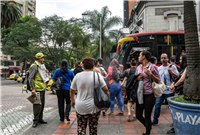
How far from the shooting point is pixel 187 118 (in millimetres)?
3070

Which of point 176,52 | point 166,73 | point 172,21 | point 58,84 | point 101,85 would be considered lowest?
point 58,84

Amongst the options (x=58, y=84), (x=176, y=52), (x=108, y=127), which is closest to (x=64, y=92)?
(x=58, y=84)

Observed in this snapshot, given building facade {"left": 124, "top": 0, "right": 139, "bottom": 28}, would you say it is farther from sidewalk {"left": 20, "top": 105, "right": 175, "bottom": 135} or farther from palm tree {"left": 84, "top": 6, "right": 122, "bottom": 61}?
sidewalk {"left": 20, "top": 105, "right": 175, "bottom": 135}

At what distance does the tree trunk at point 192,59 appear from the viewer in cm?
335

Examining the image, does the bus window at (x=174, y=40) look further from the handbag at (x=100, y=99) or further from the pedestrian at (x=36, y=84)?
the handbag at (x=100, y=99)

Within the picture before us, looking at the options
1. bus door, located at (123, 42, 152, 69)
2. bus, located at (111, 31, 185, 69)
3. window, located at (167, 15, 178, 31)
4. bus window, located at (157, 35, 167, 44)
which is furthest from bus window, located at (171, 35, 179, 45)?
window, located at (167, 15, 178, 31)

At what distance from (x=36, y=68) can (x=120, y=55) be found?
592 centimetres

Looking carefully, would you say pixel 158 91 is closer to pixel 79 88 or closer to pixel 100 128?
pixel 79 88

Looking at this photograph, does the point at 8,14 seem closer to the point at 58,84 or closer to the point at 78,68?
the point at 78,68

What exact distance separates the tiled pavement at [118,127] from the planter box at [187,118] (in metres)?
1.37

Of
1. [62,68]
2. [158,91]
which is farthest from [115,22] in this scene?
[158,91]

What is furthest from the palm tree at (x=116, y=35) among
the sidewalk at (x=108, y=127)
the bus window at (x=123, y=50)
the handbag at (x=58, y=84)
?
the handbag at (x=58, y=84)

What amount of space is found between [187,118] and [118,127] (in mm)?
2224

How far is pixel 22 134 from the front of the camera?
452 cm
